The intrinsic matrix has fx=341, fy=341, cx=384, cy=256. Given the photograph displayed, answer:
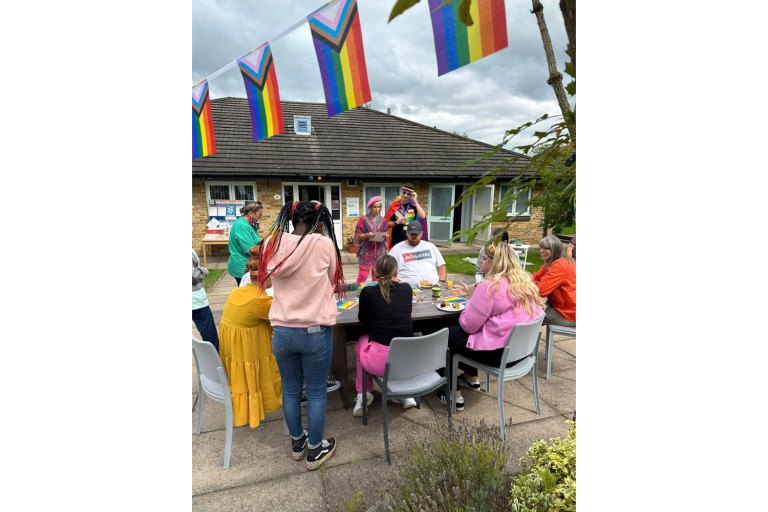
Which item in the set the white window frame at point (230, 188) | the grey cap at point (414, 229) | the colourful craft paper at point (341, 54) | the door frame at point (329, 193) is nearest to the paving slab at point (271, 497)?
the grey cap at point (414, 229)

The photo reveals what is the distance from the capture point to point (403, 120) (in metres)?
14.8

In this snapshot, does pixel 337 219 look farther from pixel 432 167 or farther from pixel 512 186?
pixel 512 186

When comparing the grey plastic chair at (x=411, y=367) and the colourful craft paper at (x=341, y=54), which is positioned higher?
the colourful craft paper at (x=341, y=54)

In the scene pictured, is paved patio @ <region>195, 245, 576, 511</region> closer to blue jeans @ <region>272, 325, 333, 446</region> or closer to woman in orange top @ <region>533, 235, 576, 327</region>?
blue jeans @ <region>272, 325, 333, 446</region>

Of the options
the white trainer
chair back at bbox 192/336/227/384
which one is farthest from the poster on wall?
chair back at bbox 192/336/227/384

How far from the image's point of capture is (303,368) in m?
2.24

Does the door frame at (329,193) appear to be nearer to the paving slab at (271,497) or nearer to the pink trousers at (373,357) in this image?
the pink trousers at (373,357)

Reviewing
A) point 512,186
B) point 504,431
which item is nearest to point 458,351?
point 504,431

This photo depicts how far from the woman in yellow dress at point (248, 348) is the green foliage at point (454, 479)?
1232mm

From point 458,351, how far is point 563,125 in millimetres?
2296

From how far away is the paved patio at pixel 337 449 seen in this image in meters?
2.06

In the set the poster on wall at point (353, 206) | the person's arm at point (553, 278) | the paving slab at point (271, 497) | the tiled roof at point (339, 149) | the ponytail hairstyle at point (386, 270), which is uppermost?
the tiled roof at point (339, 149)

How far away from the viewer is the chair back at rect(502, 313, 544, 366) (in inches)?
98.5

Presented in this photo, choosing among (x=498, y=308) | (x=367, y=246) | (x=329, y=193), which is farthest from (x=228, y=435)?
(x=329, y=193)
